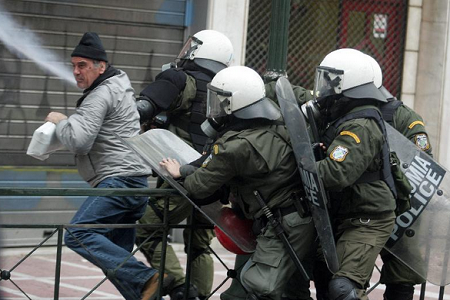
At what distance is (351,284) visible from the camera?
15.5 ft

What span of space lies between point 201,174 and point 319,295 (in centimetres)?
130

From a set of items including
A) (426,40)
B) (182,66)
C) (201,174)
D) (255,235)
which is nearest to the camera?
(201,174)

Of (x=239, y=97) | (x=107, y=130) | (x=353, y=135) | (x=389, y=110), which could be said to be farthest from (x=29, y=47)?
(x=353, y=135)

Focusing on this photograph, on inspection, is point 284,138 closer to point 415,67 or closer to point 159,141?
point 159,141

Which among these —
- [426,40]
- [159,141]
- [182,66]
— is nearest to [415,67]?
[426,40]

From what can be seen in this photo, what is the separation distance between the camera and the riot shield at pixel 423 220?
17.1 ft

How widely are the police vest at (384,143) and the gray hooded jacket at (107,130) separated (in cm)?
124

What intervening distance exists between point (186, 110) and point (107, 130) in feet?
1.66

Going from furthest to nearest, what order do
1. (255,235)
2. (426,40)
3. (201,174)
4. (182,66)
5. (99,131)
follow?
(426,40) < (182,66) < (99,131) < (255,235) < (201,174)

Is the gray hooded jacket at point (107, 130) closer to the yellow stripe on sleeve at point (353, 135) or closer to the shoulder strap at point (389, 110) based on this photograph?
the yellow stripe on sleeve at point (353, 135)

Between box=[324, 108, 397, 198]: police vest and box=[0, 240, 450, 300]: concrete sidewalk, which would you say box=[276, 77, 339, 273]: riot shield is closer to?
box=[324, 108, 397, 198]: police vest

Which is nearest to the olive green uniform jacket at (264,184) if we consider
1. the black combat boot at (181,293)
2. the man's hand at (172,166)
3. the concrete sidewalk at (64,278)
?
the man's hand at (172,166)

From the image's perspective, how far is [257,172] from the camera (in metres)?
4.68

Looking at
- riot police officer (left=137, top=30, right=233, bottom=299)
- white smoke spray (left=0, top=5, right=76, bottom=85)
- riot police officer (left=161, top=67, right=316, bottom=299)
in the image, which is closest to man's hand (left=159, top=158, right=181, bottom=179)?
riot police officer (left=161, top=67, right=316, bottom=299)
